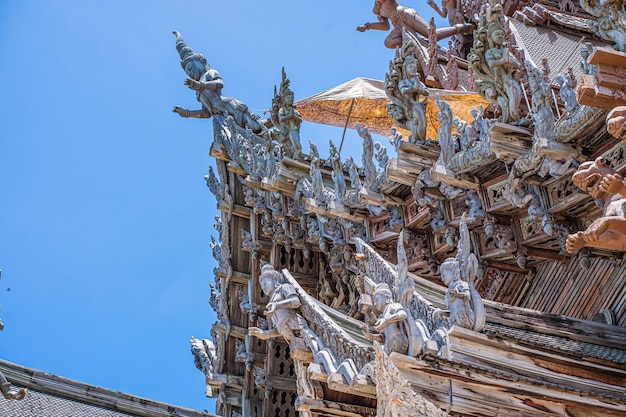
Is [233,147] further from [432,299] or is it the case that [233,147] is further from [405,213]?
[432,299]

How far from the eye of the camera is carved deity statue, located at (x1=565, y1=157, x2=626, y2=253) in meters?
7.49

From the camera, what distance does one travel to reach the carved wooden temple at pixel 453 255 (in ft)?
31.8

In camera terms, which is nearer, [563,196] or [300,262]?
[563,196]

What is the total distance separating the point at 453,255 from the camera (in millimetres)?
15141

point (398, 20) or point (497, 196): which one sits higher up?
point (398, 20)

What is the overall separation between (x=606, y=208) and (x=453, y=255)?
7.28m

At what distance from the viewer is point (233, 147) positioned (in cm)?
2342

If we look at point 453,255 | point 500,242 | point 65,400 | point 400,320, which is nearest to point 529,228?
point 500,242

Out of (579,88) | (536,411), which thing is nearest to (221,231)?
(536,411)

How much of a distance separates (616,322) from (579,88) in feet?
14.5

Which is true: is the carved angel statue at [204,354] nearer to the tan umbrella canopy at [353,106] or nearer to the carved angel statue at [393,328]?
the tan umbrella canopy at [353,106]

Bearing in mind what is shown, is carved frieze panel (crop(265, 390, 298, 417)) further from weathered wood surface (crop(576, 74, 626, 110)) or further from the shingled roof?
weathered wood surface (crop(576, 74, 626, 110))

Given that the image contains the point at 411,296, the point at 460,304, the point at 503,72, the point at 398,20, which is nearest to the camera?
the point at 460,304

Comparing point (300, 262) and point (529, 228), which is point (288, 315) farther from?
point (300, 262)
